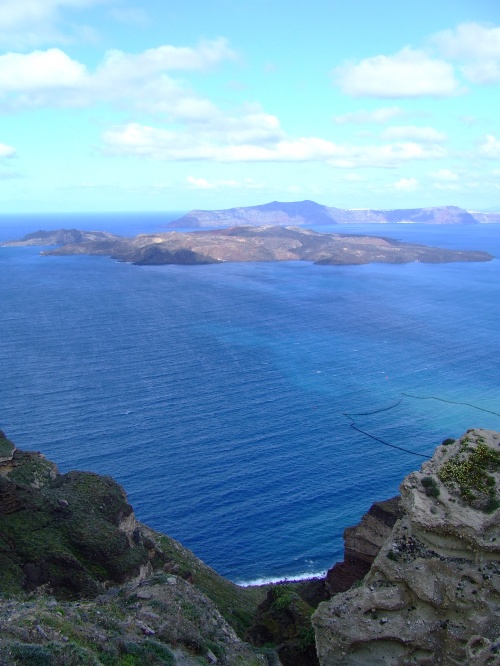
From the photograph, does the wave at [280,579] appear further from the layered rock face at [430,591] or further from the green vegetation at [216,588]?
the layered rock face at [430,591]

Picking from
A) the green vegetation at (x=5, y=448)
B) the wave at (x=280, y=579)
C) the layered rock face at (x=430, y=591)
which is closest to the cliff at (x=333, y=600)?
the layered rock face at (x=430, y=591)

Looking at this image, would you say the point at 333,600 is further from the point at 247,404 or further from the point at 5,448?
the point at 247,404

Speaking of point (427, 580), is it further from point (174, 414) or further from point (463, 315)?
point (463, 315)

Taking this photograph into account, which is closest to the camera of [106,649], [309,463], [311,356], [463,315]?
[106,649]

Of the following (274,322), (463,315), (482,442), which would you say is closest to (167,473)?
(482,442)

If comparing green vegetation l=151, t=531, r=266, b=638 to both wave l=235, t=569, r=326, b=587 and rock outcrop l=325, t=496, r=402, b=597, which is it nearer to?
wave l=235, t=569, r=326, b=587
